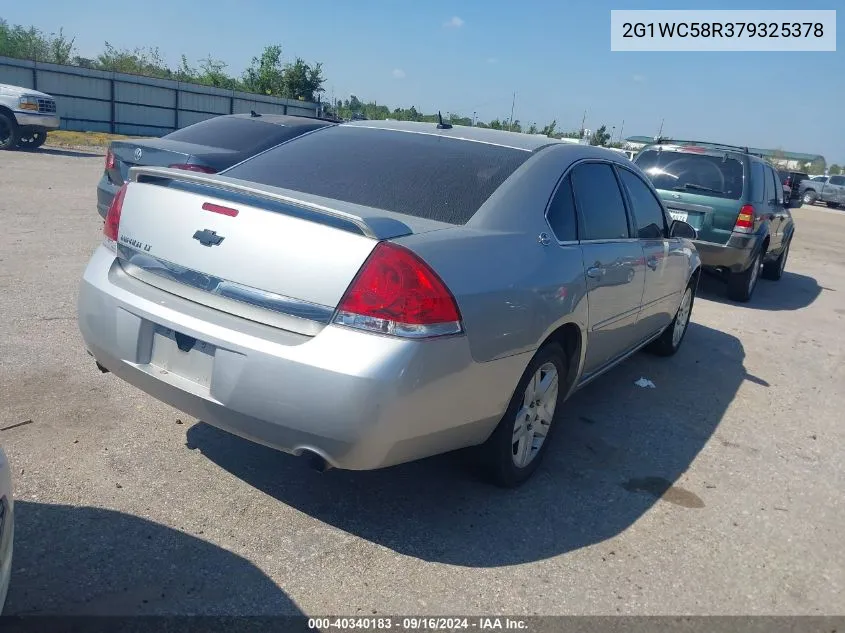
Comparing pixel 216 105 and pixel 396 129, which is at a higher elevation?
pixel 216 105

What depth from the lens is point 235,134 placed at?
796 centimetres

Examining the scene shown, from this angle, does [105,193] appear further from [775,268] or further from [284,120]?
[775,268]

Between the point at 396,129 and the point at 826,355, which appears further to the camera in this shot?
the point at 826,355

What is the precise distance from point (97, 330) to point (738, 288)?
8125mm

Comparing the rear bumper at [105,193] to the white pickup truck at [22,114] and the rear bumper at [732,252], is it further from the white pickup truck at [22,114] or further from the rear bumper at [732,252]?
the white pickup truck at [22,114]

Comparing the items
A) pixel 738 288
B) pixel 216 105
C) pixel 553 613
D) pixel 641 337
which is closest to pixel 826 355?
pixel 738 288

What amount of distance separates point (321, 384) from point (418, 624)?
3.02 ft

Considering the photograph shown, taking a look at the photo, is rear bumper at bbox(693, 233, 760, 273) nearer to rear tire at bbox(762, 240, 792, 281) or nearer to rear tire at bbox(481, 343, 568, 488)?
rear tire at bbox(762, 240, 792, 281)

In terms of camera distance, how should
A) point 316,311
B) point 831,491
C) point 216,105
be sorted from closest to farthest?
point 316,311, point 831,491, point 216,105

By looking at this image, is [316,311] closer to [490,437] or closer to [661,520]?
[490,437]

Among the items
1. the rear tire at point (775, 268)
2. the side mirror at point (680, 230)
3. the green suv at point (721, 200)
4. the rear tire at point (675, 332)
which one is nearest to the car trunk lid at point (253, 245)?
the side mirror at point (680, 230)

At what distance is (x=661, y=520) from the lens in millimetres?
3613

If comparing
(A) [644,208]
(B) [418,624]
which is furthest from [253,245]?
(A) [644,208]

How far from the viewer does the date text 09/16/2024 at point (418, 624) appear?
103 inches
